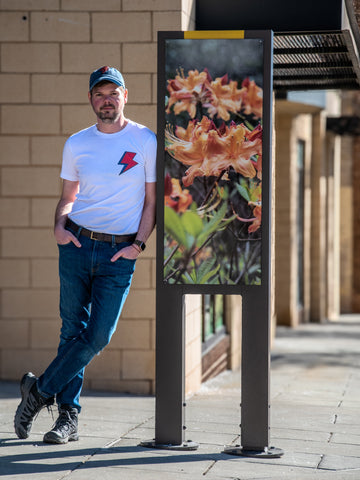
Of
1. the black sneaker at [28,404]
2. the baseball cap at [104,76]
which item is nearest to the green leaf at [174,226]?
the baseball cap at [104,76]

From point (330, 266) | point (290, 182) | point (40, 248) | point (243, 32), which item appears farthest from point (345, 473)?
point (330, 266)

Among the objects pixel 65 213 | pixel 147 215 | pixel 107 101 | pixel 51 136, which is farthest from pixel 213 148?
pixel 51 136

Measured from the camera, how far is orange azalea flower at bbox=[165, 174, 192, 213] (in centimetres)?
473

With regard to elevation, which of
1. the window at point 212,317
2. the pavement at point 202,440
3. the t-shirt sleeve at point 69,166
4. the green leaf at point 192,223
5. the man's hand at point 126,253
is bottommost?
the pavement at point 202,440

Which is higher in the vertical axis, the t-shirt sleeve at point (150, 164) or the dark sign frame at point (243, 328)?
the t-shirt sleeve at point (150, 164)

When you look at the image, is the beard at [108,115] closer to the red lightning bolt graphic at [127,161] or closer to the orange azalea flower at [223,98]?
the red lightning bolt graphic at [127,161]

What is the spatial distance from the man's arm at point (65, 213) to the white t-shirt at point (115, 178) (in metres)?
0.08

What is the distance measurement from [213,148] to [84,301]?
3.46 ft

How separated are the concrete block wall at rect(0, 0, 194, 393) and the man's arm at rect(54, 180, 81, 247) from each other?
2.03 m

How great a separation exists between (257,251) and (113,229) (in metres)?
0.76

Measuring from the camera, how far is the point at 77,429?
5191 mm

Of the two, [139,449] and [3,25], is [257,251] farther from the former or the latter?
[3,25]

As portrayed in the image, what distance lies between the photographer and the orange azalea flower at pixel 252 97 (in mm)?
4656

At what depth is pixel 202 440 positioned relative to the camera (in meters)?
5.23
